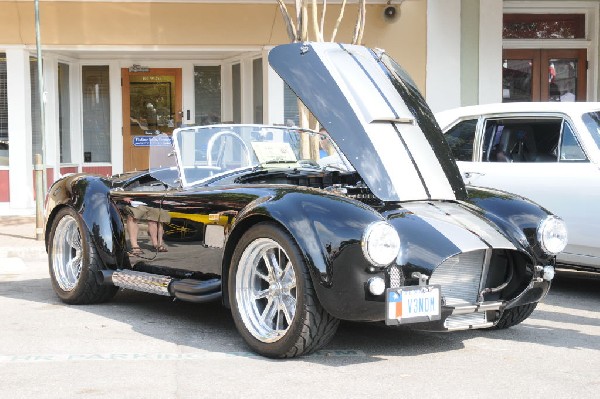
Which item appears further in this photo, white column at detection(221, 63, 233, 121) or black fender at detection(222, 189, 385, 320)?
white column at detection(221, 63, 233, 121)

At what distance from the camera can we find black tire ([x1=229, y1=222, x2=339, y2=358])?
16.7 feet

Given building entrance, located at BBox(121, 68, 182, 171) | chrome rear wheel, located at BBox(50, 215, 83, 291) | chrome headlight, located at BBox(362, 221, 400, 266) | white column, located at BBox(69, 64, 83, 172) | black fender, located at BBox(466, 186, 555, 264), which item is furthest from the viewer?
building entrance, located at BBox(121, 68, 182, 171)

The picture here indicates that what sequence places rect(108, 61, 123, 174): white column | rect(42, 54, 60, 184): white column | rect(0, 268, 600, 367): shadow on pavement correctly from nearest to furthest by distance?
rect(0, 268, 600, 367): shadow on pavement → rect(42, 54, 60, 184): white column → rect(108, 61, 123, 174): white column

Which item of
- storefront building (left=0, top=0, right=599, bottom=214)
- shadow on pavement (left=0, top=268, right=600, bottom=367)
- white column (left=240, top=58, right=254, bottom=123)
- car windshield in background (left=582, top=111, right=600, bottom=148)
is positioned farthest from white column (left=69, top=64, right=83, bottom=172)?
car windshield in background (left=582, top=111, right=600, bottom=148)

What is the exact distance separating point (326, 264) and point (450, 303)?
81 centimetres

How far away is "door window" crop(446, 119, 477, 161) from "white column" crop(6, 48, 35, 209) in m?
7.91

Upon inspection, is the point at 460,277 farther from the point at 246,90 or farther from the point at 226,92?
the point at 226,92

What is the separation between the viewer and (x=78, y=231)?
23.6 ft

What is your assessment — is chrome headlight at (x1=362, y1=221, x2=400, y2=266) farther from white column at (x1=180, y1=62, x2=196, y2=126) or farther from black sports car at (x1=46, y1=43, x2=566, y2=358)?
white column at (x1=180, y1=62, x2=196, y2=126)

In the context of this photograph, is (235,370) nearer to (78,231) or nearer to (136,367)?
(136,367)

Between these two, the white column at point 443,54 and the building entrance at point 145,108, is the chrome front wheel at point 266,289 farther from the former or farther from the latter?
the building entrance at point 145,108

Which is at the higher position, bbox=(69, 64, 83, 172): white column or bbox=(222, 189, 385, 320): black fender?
bbox=(69, 64, 83, 172): white column

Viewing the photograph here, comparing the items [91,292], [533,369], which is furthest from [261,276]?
[91,292]

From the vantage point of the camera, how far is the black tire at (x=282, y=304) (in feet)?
16.7
